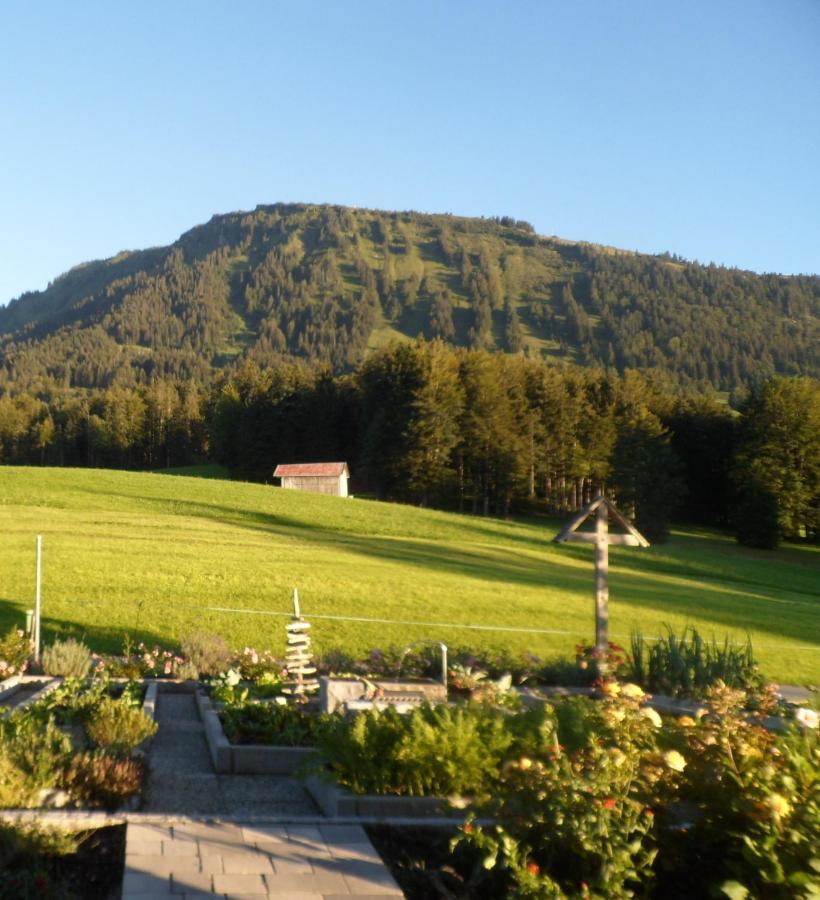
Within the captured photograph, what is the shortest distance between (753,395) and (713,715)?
63811 mm

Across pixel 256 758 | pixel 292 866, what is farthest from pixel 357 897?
pixel 256 758

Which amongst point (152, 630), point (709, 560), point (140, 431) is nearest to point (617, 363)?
point (140, 431)

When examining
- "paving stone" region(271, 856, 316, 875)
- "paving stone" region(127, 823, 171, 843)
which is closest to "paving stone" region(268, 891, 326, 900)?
"paving stone" region(271, 856, 316, 875)

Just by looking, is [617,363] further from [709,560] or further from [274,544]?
[274,544]

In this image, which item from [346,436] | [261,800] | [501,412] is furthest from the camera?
[346,436]

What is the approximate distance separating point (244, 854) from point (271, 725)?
3130mm

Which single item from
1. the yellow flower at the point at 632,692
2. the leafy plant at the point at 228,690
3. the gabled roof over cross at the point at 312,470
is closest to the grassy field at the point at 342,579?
the leafy plant at the point at 228,690

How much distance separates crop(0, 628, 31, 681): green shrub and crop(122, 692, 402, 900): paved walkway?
→ 508 centimetres

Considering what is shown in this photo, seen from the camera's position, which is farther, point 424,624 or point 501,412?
point 501,412

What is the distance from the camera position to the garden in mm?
4078

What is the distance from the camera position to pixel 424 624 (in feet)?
53.0

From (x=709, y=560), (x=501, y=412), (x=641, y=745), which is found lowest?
(x=709, y=560)

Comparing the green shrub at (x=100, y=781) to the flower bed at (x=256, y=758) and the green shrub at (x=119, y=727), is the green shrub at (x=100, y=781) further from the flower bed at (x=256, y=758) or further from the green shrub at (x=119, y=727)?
the flower bed at (x=256, y=758)

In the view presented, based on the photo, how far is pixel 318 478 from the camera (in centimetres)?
5731
